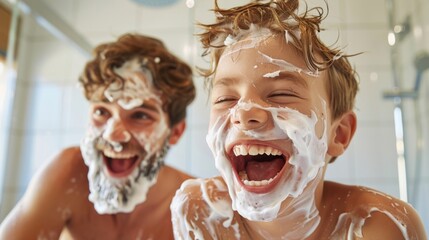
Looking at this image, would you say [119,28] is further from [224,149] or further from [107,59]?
[224,149]

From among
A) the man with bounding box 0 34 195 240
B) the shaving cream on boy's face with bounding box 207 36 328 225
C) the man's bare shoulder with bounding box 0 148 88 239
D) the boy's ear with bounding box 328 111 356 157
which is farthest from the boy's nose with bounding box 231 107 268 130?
the man's bare shoulder with bounding box 0 148 88 239

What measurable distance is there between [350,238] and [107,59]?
0.56 metres

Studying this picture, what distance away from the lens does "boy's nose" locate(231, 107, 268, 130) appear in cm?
52

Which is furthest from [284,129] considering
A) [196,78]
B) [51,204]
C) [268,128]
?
[51,204]

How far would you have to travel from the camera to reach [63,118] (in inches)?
36.5

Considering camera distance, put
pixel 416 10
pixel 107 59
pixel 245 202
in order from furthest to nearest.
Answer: pixel 107 59 → pixel 416 10 → pixel 245 202

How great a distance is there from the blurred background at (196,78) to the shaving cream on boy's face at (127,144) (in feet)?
0.17

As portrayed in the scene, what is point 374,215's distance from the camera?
1.88 ft

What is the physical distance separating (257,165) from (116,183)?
37cm

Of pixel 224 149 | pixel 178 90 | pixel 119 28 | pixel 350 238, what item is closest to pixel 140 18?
pixel 119 28

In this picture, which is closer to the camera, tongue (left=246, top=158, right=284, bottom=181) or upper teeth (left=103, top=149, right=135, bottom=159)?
tongue (left=246, top=158, right=284, bottom=181)

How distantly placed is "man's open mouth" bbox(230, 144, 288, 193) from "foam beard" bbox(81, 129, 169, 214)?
32 cm

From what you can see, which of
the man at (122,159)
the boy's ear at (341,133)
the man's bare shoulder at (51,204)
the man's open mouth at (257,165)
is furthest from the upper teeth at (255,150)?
the man's bare shoulder at (51,204)

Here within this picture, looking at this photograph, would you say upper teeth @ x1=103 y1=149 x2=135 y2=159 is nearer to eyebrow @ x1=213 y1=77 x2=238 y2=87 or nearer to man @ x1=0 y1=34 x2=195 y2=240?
man @ x1=0 y1=34 x2=195 y2=240
